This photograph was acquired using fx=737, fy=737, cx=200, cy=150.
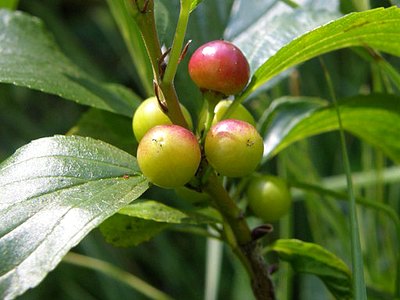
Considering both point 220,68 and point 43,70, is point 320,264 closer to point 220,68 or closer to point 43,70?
point 220,68

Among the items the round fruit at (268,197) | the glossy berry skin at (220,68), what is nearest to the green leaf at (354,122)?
the round fruit at (268,197)

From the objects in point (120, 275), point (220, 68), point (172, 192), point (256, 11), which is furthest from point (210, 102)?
point (172, 192)

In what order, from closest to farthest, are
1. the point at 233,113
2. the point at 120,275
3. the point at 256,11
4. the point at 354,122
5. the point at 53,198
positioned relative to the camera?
1. the point at 53,198
2. the point at 233,113
3. the point at 354,122
4. the point at 256,11
5. the point at 120,275

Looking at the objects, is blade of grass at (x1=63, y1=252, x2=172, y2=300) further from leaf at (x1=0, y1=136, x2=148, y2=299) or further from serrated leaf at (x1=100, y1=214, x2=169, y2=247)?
leaf at (x1=0, y1=136, x2=148, y2=299)


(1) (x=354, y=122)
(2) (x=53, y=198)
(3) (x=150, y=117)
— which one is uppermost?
(1) (x=354, y=122)

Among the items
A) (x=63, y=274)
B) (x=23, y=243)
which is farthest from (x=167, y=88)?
(x=63, y=274)
